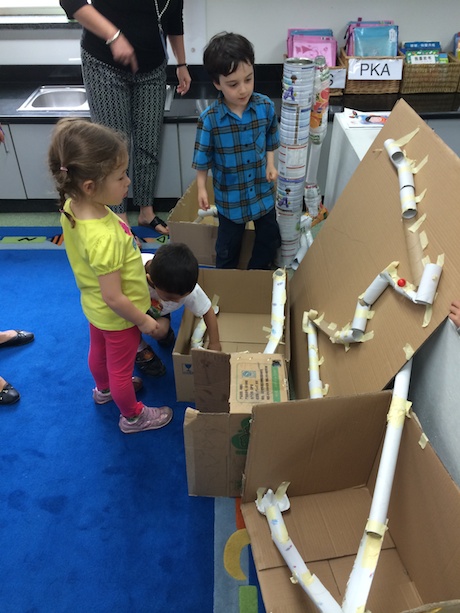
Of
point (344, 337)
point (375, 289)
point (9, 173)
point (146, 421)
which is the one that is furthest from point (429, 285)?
point (9, 173)

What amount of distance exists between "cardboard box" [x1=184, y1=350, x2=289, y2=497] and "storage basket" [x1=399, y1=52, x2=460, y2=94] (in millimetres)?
1975

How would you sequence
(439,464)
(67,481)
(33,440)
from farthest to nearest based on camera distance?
(33,440), (67,481), (439,464)

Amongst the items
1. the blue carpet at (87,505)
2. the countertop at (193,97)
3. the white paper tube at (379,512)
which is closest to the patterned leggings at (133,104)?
the countertop at (193,97)

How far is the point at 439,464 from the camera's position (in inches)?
40.8

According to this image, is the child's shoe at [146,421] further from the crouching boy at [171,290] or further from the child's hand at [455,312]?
the child's hand at [455,312]

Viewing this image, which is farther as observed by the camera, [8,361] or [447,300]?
[8,361]

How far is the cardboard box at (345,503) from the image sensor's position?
1061mm

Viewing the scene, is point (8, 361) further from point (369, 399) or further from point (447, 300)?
point (447, 300)

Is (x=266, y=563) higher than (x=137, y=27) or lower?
lower

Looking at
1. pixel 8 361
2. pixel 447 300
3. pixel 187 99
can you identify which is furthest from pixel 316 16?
pixel 8 361

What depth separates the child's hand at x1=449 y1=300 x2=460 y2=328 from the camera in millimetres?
1022

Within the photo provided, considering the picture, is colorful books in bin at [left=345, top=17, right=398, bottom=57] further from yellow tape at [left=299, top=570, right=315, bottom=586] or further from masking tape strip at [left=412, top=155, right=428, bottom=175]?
yellow tape at [left=299, top=570, right=315, bottom=586]

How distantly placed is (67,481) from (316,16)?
263cm

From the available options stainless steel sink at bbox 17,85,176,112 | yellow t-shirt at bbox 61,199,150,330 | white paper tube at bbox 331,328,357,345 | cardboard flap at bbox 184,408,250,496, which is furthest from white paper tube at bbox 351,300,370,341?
stainless steel sink at bbox 17,85,176,112
